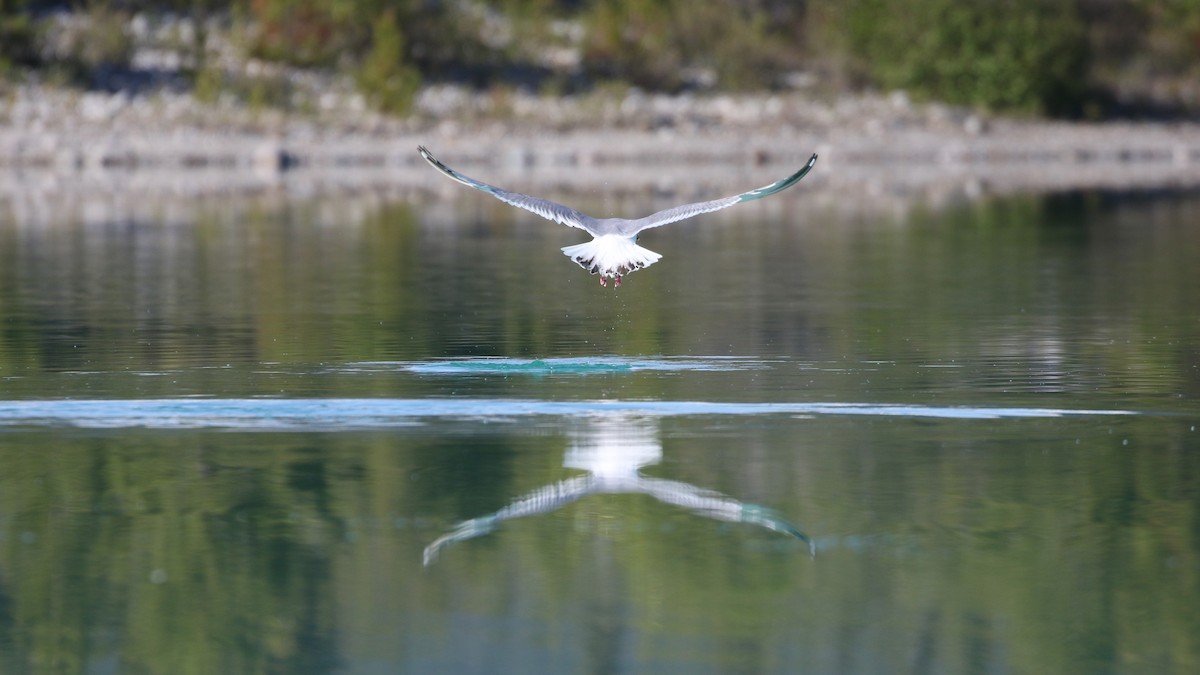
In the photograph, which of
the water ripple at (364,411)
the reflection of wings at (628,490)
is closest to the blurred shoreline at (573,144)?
the water ripple at (364,411)

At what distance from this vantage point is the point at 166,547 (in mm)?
7605

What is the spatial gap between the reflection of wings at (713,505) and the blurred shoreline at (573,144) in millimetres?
24897

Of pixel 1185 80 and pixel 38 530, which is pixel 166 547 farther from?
pixel 1185 80

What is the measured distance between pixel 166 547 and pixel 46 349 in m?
5.86

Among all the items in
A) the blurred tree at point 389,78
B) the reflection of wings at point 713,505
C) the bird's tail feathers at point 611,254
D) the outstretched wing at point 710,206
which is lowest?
the reflection of wings at point 713,505

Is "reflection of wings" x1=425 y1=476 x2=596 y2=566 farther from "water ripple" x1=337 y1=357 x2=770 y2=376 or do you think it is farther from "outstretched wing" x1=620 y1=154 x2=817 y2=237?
"water ripple" x1=337 y1=357 x2=770 y2=376

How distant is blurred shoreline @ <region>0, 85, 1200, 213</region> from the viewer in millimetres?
36312

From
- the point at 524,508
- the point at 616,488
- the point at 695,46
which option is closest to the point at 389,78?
the point at 695,46

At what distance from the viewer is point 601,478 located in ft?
28.9

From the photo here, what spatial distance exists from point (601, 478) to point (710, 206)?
2.12 meters

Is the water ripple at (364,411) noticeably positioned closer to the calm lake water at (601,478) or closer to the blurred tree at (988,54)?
the calm lake water at (601,478)

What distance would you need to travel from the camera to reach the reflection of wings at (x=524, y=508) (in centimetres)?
764

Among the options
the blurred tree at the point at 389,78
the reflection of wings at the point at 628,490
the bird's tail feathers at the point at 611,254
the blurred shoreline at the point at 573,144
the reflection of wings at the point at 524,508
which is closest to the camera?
the reflection of wings at the point at 524,508

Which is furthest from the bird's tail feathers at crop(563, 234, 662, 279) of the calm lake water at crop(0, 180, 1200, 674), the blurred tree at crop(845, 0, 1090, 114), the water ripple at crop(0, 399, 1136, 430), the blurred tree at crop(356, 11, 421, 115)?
the blurred tree at crop(845, 0, 1090, 114)
